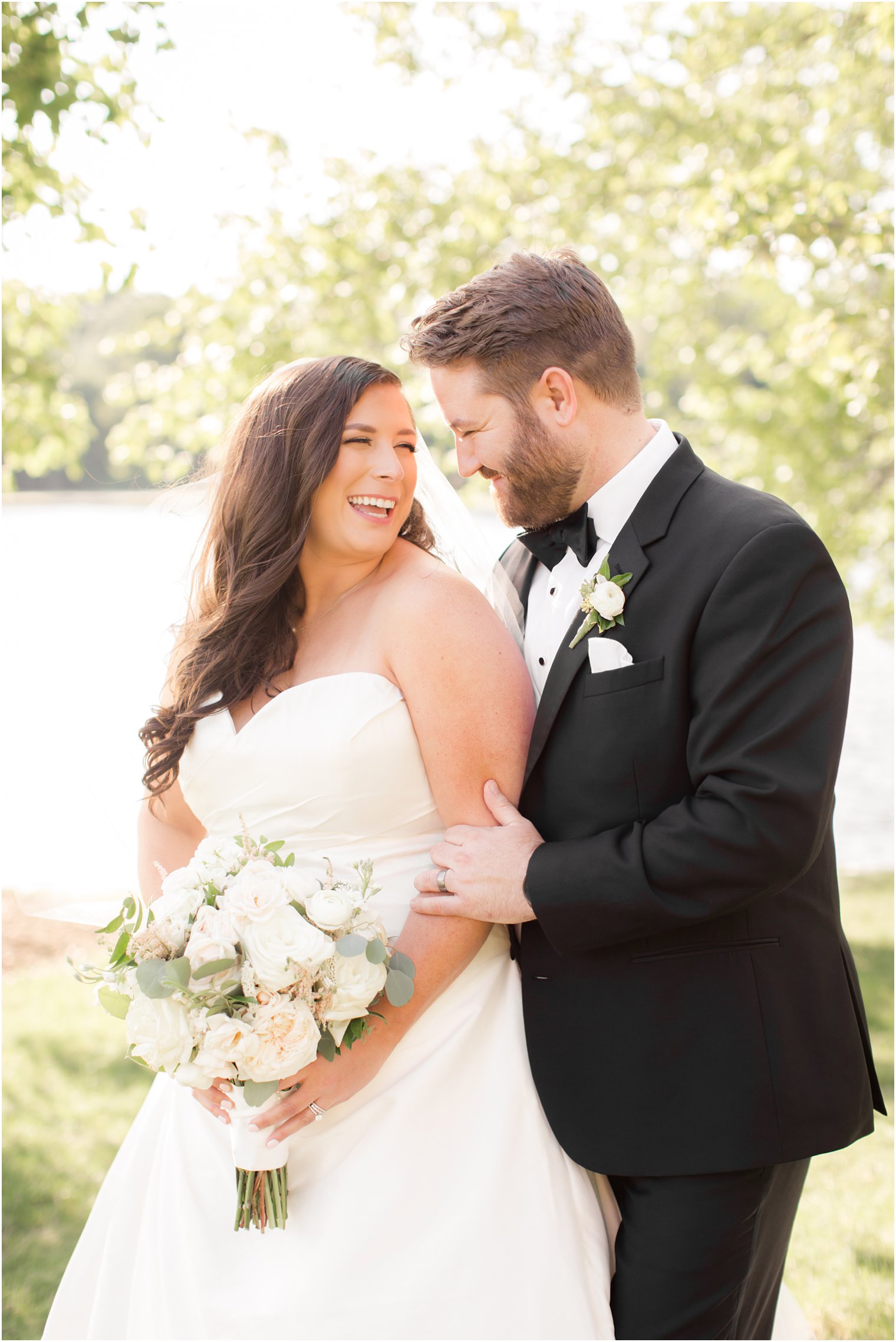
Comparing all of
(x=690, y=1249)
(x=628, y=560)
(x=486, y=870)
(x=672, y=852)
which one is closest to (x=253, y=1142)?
(x=486, y=870)

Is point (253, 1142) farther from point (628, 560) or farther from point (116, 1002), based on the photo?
point (628, 560)

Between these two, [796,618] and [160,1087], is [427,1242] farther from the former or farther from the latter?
[796,618]

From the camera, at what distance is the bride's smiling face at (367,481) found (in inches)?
112

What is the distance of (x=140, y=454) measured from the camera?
329 inches

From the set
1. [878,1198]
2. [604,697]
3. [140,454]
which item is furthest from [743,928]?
[140,454]

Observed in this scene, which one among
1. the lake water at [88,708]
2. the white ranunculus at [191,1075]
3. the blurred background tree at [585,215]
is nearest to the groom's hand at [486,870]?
the white ranunculus at [191,1075]

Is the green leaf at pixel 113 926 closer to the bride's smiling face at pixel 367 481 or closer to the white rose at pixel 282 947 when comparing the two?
the white rose at pixel 282 947

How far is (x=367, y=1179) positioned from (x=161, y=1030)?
713 mm

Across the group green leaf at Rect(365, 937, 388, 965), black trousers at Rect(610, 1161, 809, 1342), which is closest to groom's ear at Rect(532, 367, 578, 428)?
green leaf at Rect(365, 937, 388, 965)

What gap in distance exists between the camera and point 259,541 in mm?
2938

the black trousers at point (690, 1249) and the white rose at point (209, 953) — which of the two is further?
the black trousers at point (690, 1249)

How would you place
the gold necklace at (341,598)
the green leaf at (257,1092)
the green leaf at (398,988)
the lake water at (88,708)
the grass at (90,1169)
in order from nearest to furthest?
the green leaf at (257,1092), the green leaf at (398,988), the gold necklace at (341,598), the lake water at (88,708), the grass at (90,1169)

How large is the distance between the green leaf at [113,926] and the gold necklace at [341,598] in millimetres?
1037

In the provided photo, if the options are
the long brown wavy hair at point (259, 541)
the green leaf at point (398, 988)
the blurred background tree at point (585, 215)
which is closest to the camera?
the green leaf at point (398, 988)
